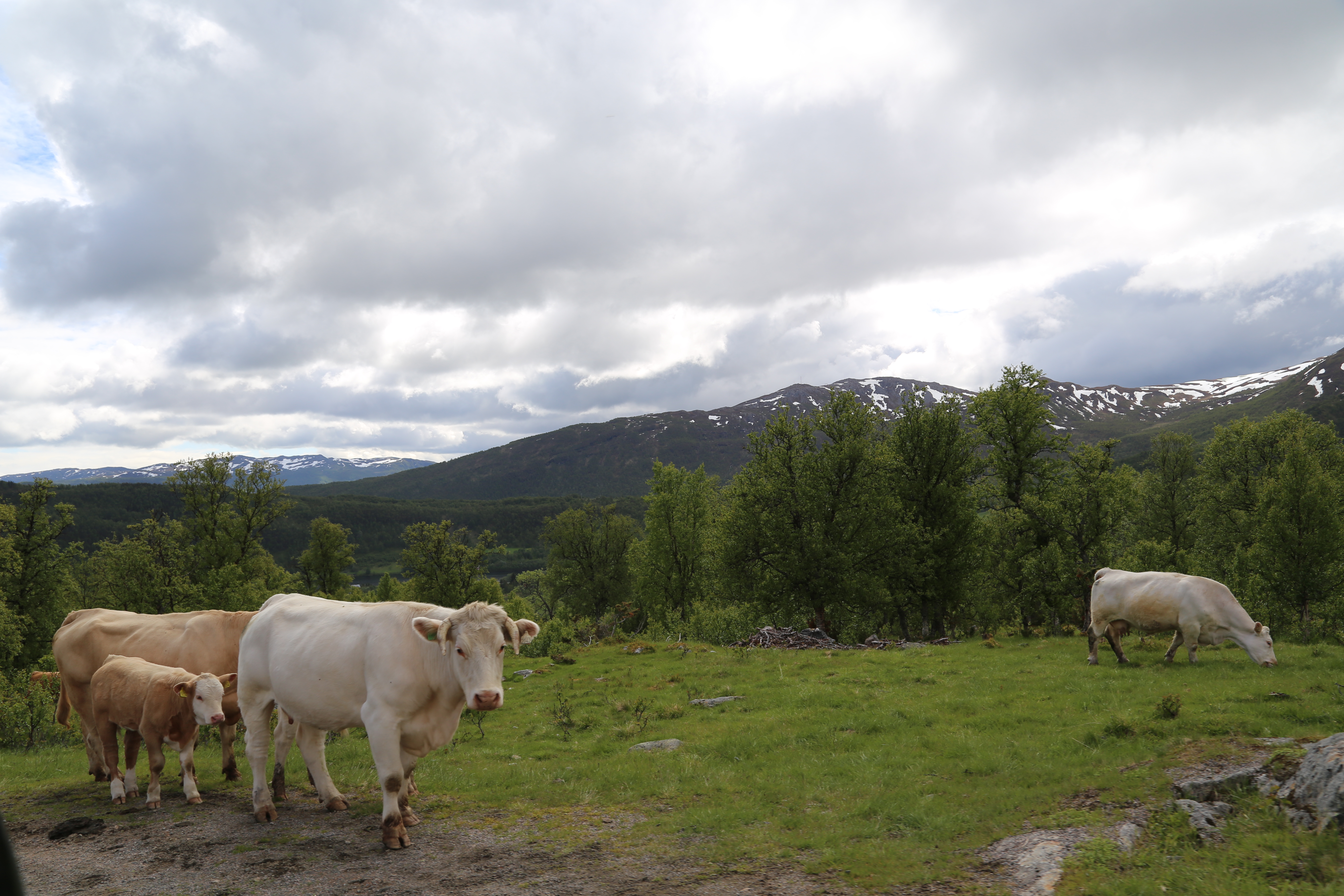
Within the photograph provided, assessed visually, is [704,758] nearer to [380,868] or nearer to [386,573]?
[380,868]

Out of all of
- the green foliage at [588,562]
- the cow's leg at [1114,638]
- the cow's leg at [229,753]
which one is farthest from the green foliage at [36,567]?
the cow's leg at [1114,638]

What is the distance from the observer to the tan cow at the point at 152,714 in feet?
38.8

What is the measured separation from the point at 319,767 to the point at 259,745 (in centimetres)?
101

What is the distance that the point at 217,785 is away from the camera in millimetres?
13008

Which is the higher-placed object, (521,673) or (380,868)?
(380,868)

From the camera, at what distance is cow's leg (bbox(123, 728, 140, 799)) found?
40.2 feet

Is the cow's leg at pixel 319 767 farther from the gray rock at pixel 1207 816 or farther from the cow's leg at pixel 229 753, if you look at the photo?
the gray rock at pixel 1207 816

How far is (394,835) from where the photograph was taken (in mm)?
9773

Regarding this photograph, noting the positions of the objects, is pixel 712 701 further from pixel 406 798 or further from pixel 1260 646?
pixel 1260 646

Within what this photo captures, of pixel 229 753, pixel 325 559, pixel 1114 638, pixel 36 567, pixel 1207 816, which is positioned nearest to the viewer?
pixel 1207 816

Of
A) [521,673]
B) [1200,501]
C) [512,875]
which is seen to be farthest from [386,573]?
[1200,501]

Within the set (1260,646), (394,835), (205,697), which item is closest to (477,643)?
(394,835)

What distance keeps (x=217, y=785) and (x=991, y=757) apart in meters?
14.5

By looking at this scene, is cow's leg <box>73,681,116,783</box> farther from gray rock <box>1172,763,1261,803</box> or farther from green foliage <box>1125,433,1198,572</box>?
green foliage <box>1125,433,1198,572</box>
